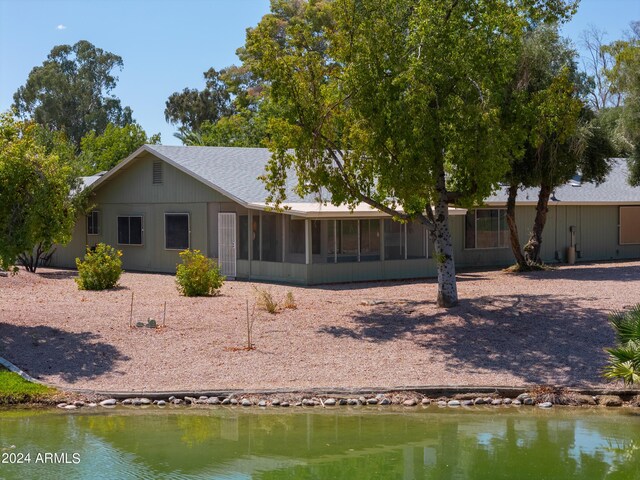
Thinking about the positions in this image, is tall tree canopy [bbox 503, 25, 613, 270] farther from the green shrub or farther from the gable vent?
the gable vent

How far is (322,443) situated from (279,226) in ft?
43.9

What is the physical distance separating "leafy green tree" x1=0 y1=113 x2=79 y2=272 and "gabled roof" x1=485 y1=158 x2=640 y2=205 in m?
16.0

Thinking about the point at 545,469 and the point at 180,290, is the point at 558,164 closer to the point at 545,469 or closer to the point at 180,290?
the point at 180,290

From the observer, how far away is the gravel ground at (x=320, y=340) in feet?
43.8

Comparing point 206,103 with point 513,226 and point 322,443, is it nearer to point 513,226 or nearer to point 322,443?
point 513,226

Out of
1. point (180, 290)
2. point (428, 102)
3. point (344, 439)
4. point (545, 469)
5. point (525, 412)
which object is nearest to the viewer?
point (545, 469)

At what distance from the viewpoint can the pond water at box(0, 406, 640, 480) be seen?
954 cm

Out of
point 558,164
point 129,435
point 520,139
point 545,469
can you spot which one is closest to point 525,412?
point 545,469

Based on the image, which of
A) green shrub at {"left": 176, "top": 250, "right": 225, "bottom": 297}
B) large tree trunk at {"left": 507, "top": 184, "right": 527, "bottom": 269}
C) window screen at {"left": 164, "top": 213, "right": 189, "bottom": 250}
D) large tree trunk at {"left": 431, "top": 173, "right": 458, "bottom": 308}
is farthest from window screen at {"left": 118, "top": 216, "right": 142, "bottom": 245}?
large tree trunk at {"left": 431, "top": 173, "right": 458, "bottom": 308}

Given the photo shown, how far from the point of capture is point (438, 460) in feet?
32.9

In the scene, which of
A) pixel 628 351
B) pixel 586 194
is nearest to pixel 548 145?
pixel 586 194

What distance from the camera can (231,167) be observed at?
89.0 ft

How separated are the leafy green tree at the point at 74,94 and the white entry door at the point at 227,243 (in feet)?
148

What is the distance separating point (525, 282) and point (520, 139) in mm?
6629
